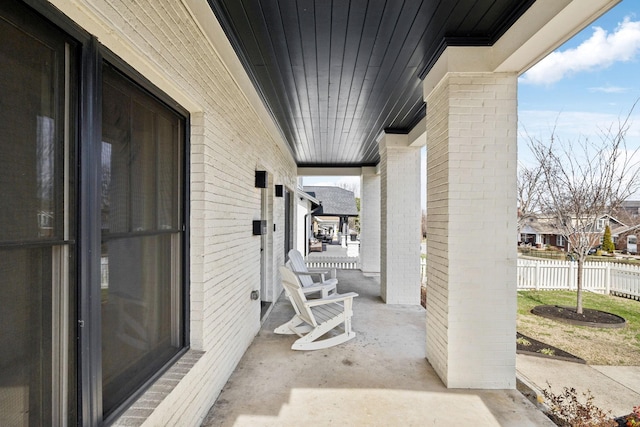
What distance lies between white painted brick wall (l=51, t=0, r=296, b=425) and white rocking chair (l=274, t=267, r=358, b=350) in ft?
1.59

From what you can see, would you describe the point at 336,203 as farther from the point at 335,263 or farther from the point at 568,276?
the point at 568,276

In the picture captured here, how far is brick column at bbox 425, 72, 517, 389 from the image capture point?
2992 mm

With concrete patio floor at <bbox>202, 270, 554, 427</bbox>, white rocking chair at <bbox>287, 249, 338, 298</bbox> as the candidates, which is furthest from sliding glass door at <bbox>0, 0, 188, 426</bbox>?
white rocking chair at <bbox>287, 249, 338, 298</bbox>

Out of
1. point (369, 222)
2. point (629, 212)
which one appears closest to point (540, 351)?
point (369, 222)

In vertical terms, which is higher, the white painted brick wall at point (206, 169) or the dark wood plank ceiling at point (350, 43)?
the dark wood plank ceiling at point (350, 43)

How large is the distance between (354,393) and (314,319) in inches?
47.4

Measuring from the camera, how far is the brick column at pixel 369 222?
369 inches

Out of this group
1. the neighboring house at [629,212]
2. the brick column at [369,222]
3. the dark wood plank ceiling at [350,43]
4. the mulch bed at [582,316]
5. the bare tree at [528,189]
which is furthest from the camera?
the bare tree at [528,189]

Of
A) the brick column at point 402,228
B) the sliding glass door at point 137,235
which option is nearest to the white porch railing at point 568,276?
the brick column at point 402,228

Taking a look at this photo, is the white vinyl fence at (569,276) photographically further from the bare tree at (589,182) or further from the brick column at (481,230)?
the brick column at (481,230)

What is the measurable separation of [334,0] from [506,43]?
1.47m

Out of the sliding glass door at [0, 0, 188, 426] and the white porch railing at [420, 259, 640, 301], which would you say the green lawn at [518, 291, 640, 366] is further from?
the sliding glass door at [0, 0, 188, 426]

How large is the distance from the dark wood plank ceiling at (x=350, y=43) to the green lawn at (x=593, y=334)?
12.8ft

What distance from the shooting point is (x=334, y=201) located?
20.6 meters
